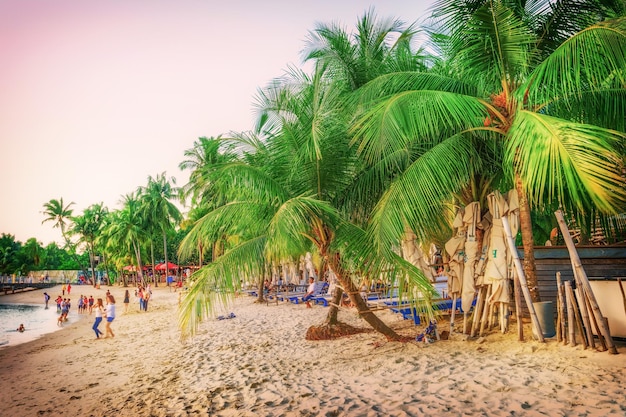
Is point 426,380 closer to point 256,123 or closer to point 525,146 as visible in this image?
point 525,146

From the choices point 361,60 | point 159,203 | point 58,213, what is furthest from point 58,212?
point 361,60

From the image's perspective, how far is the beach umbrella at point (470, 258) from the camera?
24.2ft

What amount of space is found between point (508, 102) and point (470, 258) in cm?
296

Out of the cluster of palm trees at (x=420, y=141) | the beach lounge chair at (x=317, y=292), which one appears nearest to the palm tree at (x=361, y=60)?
the cluster of palm trees at (x=420, y=141)

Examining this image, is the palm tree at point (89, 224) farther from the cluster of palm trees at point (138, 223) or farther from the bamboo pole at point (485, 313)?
the bamboo pole at point (485, 313)

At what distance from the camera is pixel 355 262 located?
575 centimetres

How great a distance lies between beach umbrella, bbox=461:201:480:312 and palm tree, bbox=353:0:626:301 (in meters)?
0.95

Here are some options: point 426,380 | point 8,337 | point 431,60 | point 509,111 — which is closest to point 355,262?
point 426,380

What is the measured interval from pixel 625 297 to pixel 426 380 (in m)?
3.09

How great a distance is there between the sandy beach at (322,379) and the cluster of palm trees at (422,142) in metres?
1.24

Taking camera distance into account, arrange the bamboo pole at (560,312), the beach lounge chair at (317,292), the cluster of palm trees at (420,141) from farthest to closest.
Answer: the beach lounge chair at (317,292) → the bamboo pole at (560,312) → the cluster of palm trees at (420,141)

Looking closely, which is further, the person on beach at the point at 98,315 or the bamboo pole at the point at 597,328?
the person on beach at the point at 98,315

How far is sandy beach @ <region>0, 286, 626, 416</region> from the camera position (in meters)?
4.46

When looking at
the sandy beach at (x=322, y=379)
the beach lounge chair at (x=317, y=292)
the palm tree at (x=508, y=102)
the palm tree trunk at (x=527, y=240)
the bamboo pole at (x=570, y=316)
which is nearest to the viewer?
the sandy beach at (x=322, y=379)
